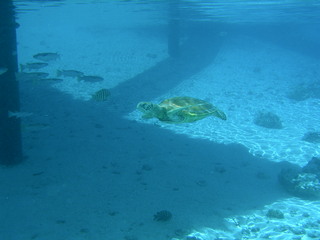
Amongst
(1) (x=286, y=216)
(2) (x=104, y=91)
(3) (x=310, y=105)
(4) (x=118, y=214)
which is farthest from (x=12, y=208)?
(3) (x=310, y=105)

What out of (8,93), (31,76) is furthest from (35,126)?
(31,76)

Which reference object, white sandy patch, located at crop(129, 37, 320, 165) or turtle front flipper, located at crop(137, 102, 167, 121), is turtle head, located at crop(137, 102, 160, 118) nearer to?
turtle front flipper, located at crop(137, 102, 167, 121)

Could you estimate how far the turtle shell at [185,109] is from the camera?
19.1ft

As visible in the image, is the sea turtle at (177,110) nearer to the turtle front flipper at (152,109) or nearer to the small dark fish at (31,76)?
the turtle front flipper at (152,109)

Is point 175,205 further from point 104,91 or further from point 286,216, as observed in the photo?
point 104,91

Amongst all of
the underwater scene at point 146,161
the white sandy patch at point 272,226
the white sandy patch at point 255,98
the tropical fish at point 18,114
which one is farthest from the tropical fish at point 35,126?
the white sandy patch at point 255,98

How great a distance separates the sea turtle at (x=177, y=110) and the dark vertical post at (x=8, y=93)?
17.9ft

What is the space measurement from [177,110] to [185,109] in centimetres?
29

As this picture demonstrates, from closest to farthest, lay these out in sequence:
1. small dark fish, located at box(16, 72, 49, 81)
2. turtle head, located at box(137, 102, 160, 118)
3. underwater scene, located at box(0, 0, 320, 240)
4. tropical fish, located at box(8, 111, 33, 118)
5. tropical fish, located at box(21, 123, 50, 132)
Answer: turtle head, located at box(137, 102, 160, 118), underwater scene, located at box(0, 0, 320, 240), tropical fish, located at box(8, 111, 33, 118), tropical fish, located at box(21, 123, 50, 132), small dark fish, located at box(16, 72, 49, 81)

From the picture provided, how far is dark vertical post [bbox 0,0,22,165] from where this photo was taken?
8.28m

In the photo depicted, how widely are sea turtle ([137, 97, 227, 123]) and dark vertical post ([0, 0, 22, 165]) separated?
17.9 feet

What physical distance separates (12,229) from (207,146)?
27.9ft

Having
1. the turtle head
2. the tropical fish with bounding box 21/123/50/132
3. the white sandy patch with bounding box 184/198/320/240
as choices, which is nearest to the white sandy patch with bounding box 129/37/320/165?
the white sandy patch with bounding box 184/198/320/240

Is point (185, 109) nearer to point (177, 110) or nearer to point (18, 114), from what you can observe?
point (177, 110)
